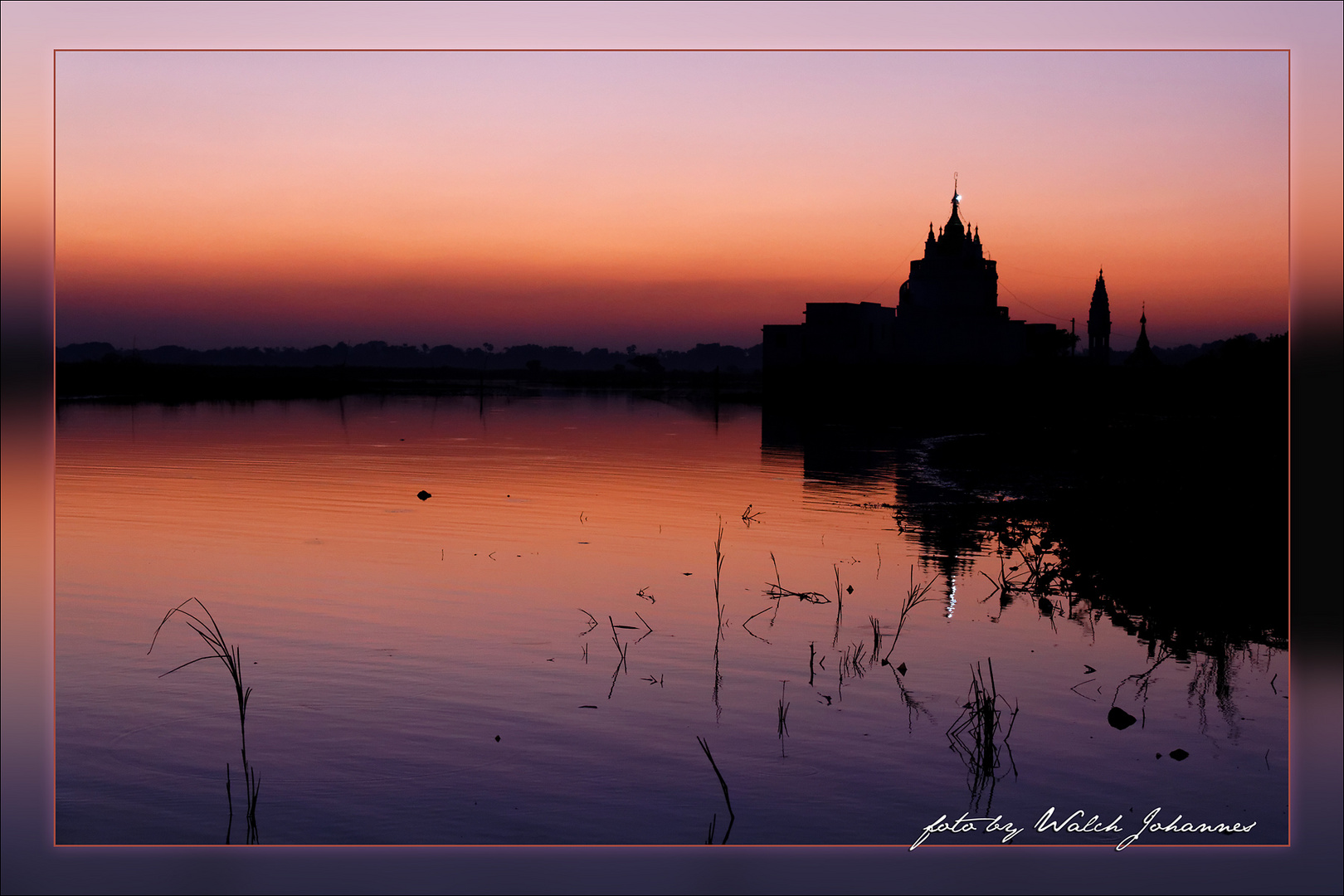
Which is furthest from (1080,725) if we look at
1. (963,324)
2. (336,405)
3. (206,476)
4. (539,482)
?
(963,324)

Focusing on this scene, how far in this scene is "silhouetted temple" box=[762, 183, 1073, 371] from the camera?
99.8m

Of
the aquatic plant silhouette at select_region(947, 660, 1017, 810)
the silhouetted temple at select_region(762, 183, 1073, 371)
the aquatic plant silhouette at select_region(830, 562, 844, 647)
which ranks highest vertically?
the silhouetted temple at select_region(762, 183, 1073, 371)

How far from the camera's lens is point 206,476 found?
28.7 metres

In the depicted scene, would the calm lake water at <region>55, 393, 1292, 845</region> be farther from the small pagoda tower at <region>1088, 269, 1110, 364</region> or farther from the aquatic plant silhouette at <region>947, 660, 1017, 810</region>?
the small pagoda tower at <region>1088, 269, 1110, 364</region>

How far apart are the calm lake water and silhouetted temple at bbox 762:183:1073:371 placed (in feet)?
263

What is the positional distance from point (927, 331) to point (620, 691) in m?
97.7

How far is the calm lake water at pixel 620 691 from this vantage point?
761cm

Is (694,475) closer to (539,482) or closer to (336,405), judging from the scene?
(539,482)

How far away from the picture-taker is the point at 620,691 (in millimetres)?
10023

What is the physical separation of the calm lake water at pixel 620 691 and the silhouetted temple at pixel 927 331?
8023cm

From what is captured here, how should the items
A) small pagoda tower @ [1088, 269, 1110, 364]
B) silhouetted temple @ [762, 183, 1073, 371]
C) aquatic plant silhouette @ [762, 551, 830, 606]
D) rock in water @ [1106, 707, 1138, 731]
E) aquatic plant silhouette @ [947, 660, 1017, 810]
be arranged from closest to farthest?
aquatic plant silhouette @ [947, 660, 1017, 810], rock in water @ [1106, 707, 1138, 731], aquatic plant silhouette @ [762, 551, 830, 606], silhouetted temple @ [762, 183, 1073, 371], small pagoda tower @ [1088, 269, 1110, 364]

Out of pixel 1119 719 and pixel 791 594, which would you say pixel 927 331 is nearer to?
pixel 791 594

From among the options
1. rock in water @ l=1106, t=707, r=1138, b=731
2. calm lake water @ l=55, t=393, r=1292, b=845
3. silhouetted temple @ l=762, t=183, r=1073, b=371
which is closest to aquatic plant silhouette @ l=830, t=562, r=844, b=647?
calm lake water @ l=55, t=393, r=1292, b=845

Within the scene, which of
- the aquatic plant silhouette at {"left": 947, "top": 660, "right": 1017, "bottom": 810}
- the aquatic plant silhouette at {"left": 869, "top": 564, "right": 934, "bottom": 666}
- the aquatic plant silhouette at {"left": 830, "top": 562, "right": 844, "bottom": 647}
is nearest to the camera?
the aquatic plant silhouette at {"left": 947, "top": 660, "right": 1017, "bottom": 810}
